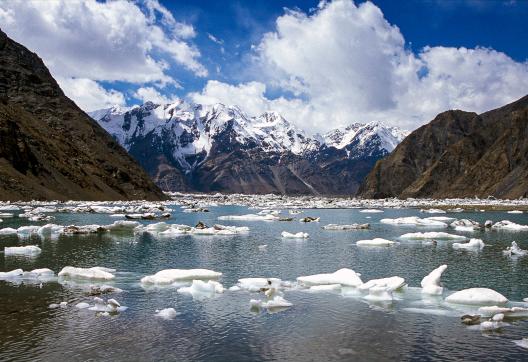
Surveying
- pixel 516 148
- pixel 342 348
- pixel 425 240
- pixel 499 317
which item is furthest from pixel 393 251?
pixel 516 148

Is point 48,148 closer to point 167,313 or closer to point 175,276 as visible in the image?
point 175,276

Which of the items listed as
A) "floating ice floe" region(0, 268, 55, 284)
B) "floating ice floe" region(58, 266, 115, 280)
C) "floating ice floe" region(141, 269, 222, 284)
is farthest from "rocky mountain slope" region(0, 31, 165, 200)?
"floating ice floe" region(141, 269, 222, 284)

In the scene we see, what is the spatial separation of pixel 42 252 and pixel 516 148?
16625 cm

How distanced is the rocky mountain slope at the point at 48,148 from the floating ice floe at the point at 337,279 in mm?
94143

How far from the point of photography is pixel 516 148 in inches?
6644

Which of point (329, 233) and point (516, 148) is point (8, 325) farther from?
point (516, 148)

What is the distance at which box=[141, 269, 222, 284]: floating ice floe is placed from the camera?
27.4 meters

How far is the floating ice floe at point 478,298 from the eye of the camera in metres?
22.7

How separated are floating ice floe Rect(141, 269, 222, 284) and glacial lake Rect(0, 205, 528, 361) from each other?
32.7 inches

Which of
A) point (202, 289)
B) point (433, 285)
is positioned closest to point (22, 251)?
point (202, 289)

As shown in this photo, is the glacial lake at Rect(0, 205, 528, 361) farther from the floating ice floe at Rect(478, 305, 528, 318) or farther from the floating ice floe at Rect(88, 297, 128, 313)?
the floating ice floe at Rect(478, 305, 528, 318)

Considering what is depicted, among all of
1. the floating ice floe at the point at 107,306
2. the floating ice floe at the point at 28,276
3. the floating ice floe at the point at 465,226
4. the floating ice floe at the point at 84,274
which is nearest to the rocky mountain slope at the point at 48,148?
the floating ice floe at the point at 28,276

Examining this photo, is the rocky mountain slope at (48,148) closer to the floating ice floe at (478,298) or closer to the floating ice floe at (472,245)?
the floating ice floe at (472,245)

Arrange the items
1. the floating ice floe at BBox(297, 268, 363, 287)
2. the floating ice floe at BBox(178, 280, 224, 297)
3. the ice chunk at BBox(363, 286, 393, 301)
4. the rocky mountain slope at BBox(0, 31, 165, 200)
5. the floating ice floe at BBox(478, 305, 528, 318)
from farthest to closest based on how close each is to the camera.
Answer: the rocky mountain slope at BBox(0, 31, 165, 200) → the floating ice floe at BBox(297, 268, 363, 287) → the floating ice floe at BBox(178, 280, 224, 297) → the ice chunk at BBox(363, 286, 393, 301) → the floating ice floe at BBox(478, 305, 528, 318)
